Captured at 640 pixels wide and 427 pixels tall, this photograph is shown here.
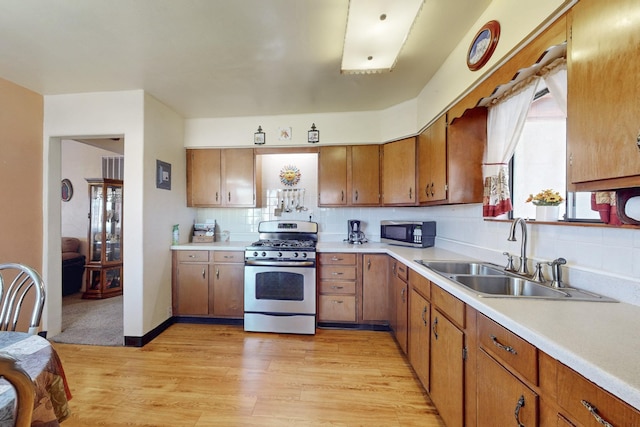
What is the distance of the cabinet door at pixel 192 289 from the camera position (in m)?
2.96

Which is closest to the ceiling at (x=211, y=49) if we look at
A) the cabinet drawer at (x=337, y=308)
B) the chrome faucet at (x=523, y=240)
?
the chrome faucet at (x=523, y=240)

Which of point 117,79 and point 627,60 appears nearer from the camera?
point 627,60

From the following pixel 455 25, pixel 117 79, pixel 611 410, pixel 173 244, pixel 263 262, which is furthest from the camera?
pixel 173 244

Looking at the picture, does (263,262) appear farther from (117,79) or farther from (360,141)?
(117,79)

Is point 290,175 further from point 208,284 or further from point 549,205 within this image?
point 549,205

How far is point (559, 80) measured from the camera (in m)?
1.31

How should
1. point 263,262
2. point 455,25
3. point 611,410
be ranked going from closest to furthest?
point 611,410, point 455,25, point 263,262

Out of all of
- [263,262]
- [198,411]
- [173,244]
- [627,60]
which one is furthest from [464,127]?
[173,244]

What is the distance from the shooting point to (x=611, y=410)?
0.60m

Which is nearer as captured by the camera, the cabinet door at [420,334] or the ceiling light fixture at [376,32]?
the ceiling light fixture at [376,32]

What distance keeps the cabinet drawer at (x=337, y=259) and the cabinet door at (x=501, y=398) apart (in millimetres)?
1718

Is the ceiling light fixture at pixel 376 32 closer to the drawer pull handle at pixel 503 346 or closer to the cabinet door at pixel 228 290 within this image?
the drawer pull handle at pixel 503 346

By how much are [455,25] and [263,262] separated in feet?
8.47

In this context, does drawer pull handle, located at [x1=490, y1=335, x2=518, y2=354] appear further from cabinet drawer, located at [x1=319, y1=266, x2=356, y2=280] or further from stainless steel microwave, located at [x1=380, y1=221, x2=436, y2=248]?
cabinet drawer, located at [x1=319, y1=266, x2=356, y2=280]
